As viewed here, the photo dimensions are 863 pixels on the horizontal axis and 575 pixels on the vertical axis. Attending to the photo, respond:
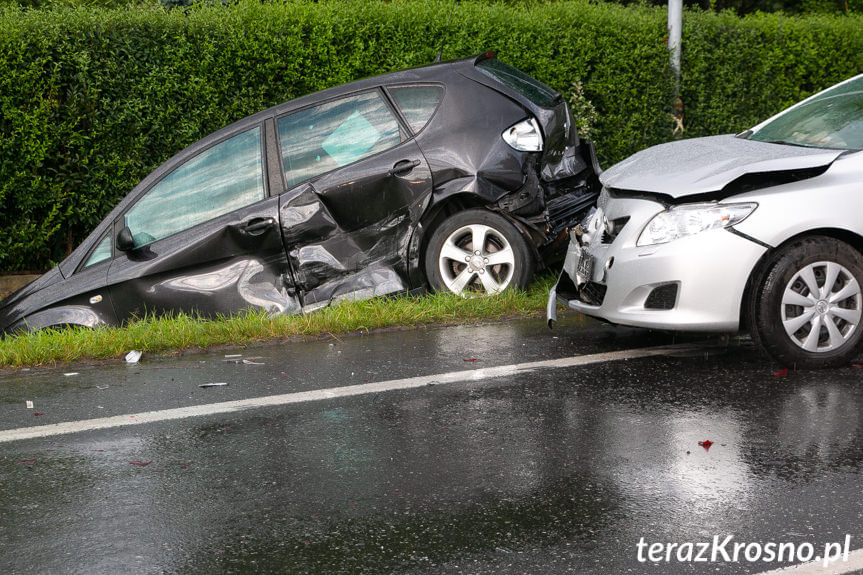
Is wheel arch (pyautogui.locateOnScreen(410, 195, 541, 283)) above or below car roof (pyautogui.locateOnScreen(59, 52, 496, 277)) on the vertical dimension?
below

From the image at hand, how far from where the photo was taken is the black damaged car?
22.4 feet

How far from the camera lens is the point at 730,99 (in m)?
12.0

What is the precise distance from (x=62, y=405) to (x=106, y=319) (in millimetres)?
1709

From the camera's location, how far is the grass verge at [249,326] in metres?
6.20

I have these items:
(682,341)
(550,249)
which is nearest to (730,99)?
(550,249)

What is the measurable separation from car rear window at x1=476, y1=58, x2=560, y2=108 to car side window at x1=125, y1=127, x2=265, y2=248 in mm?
1845

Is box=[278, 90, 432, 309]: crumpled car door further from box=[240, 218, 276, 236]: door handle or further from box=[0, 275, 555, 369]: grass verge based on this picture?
box=[0, 275, 555, 369]: grass verge

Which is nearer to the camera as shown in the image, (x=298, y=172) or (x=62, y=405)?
(x=62, y=405)

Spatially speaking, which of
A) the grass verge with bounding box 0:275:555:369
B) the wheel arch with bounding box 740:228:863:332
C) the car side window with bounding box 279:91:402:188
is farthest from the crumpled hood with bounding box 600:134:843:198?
the car side window with bounding box 279:91:402:188

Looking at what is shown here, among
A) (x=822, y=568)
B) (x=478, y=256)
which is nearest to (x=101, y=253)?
(x=478, y=256)

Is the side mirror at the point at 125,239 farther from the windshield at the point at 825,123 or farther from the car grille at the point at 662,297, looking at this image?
the windshield at the point at 825,123

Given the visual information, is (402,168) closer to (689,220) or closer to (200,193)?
(200,193)

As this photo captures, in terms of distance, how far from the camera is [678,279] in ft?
17.1

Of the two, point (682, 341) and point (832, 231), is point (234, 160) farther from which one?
point (832, 231)
